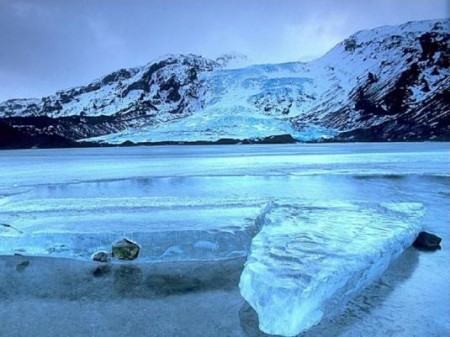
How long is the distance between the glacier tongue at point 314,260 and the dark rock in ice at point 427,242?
0.37 ft

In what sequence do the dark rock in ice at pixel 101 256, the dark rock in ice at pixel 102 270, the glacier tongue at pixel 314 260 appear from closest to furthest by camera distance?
the glacier tongue at pixel 314 260
the dark rock in ice at pixel 102 270
the dark rock in ice at pixel 101 256

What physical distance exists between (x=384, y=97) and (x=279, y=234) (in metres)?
116

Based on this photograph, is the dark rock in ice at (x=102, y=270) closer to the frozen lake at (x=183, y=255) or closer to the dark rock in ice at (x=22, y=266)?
the frozen lake at (x=183, y=255)

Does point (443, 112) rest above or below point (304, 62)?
below

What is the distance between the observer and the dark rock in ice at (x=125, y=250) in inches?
183

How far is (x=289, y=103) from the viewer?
118000 millimetres

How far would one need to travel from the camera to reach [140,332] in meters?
2.92

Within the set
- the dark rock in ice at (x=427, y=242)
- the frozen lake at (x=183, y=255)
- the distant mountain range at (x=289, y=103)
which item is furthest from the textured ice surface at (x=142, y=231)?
the distant mountain range at (x=289, y=103)

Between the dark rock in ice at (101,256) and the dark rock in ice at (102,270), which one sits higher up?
the dark rock in ice at (101,256)

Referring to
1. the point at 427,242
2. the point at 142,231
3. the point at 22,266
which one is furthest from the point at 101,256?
the point at 427,242

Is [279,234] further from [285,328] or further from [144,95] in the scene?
[144,95]

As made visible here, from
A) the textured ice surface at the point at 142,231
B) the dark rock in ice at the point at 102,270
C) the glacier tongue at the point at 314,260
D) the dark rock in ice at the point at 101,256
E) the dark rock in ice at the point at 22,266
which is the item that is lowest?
the dark rock in ice at the point at 102,270

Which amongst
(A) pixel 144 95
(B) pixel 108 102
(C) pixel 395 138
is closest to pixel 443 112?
(C) pixel 395 138

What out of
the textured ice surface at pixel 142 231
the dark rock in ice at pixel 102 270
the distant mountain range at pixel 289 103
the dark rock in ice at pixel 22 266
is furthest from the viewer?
the distant mountain range at pixel 289 103
